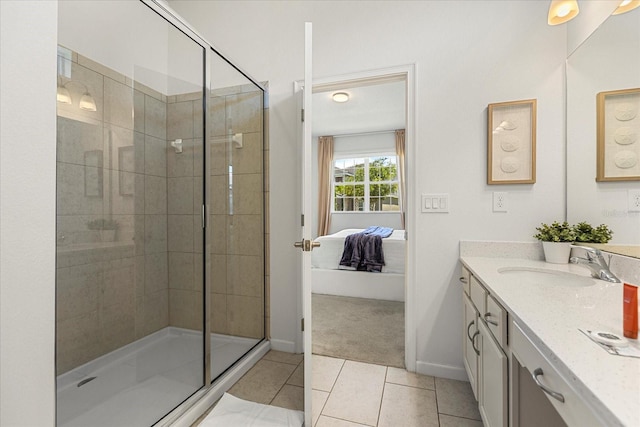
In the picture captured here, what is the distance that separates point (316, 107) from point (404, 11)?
265cm

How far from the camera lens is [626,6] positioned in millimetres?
1314

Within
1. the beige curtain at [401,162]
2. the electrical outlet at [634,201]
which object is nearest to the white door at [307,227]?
the electrical outlet at [634,201]

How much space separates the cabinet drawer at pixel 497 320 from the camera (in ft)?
3.45

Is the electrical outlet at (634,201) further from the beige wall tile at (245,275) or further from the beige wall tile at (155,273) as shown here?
the beige wall tile at (155,273)

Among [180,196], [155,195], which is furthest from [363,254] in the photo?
[155,195]

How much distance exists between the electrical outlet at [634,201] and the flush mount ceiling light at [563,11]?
992mm

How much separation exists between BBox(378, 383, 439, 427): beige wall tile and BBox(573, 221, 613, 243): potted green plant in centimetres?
126

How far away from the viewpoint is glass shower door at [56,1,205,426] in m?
1.51

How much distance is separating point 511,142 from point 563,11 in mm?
704

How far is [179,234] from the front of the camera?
195 cm

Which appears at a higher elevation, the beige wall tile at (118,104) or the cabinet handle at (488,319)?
the beige wall tile at (118,104)

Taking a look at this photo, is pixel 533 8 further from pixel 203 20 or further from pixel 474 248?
pixel 203 20

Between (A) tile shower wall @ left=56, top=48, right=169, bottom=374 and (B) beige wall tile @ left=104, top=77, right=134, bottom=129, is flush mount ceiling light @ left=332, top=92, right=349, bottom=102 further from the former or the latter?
(B) beige wall tile @ left=104, top=77, right=134, bottom=129

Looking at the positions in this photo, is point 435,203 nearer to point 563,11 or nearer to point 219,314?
point 563,11
